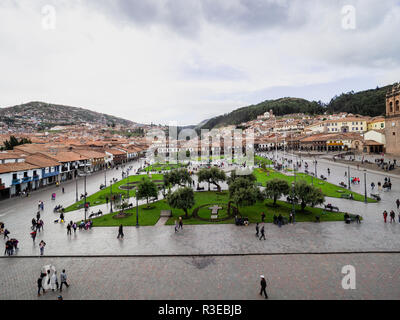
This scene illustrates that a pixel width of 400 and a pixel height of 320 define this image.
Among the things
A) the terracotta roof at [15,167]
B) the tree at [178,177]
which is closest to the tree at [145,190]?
the tree at [178,177]

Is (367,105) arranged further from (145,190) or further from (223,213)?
(145,190)

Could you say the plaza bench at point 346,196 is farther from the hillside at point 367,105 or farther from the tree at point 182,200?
→ the hillside at point 367,105

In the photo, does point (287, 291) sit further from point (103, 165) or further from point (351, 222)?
point (103, 165)

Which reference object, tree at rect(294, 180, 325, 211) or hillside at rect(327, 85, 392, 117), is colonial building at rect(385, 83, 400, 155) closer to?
tree at rect(294, 180, 325, 211)

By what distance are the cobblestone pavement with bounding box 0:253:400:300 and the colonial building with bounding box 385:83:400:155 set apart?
44.4m

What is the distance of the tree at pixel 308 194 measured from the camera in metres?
16.6

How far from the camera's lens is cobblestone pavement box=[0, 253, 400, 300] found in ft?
27.5

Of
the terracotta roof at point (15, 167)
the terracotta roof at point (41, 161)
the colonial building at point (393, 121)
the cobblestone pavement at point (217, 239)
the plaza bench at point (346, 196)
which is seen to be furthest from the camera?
the colonial building at point (393, 121)

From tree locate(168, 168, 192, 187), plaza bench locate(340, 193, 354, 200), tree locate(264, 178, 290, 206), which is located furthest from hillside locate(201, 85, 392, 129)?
tree locate(168, 168, 192, 187)

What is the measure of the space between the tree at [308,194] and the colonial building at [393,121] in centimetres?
3966

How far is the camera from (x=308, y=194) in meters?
16.9

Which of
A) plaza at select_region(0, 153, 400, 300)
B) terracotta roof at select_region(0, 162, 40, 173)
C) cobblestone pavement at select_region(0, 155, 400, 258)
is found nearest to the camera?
plaza at select_region(0, 153, 400, 300)

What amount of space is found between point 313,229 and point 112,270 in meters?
11.9
